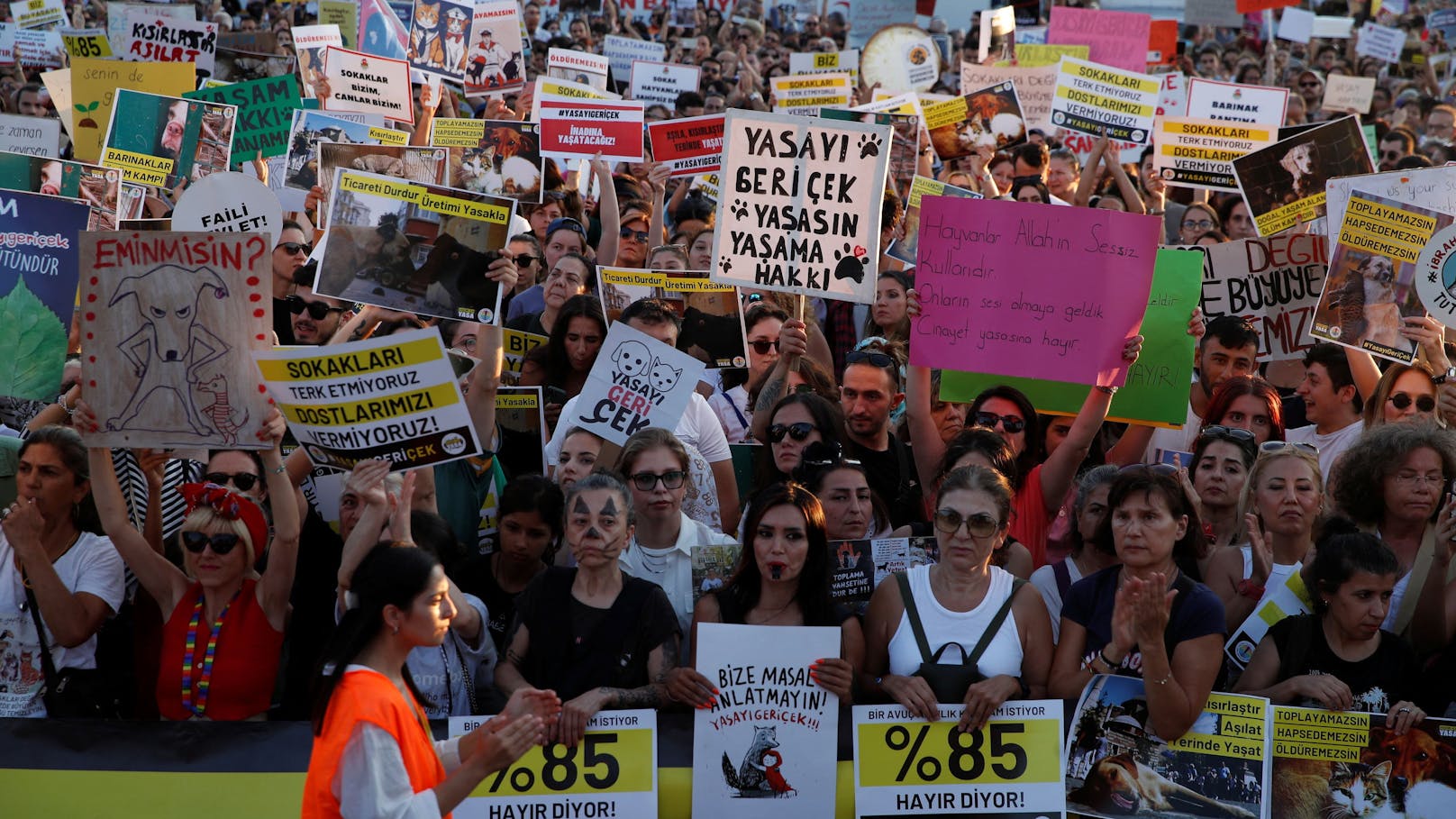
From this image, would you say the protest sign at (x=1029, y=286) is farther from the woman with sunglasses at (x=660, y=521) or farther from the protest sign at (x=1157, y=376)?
the woman with sunglasses at (x=660, y=521)

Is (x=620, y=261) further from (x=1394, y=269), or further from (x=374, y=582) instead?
(x=374, y=582)

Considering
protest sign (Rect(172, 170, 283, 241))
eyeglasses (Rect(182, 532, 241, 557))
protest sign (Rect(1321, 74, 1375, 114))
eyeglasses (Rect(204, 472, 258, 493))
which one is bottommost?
eyeglasses (Rect(182, 532, 241, 557))

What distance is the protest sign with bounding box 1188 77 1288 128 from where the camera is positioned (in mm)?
11742

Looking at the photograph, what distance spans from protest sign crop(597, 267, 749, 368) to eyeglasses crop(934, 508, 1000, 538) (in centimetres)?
269

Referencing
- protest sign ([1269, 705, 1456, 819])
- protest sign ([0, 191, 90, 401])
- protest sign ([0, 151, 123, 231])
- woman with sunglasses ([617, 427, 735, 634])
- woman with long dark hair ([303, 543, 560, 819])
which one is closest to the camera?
woman with long dark hair ([303, 543, 560, 819])

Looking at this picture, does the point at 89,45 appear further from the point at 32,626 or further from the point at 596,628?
the point at 596,628

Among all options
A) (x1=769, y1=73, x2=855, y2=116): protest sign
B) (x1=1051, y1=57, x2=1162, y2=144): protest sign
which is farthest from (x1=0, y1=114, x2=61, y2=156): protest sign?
(x1=1051, y1=57, x2=1162, y2=144): protest sign

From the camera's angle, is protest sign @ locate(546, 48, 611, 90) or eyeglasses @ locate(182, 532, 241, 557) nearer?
eyeglasses @ locate(182, 532, 241, 557)

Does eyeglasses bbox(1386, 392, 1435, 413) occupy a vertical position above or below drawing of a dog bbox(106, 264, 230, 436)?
below

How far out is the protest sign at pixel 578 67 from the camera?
14188mm

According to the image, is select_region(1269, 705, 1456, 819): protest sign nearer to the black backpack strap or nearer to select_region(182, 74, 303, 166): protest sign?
the black backpack strap

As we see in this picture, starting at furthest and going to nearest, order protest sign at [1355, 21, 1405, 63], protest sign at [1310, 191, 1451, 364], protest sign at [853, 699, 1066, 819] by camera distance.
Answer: protest sign at [1355, 21, 1405, 63], protest sign at [1310, 191, 1451, 364], protest sign at [853, 699, 1066, 819]

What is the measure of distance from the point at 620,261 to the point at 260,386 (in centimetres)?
506

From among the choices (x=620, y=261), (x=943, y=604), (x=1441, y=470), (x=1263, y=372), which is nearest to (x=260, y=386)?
(x=943, y=604)
